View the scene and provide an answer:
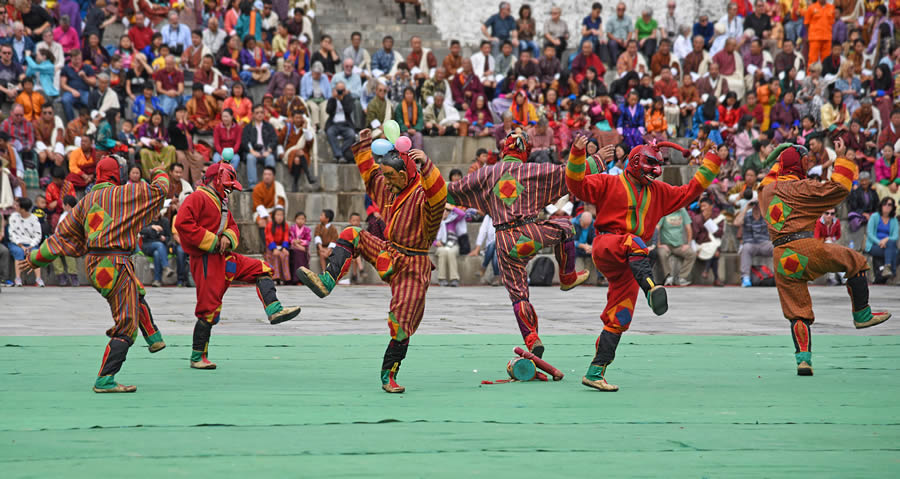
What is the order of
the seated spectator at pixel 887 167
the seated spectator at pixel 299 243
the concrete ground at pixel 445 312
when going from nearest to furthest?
the concrete ground at pixel 445 312 < the seated spectator at pixel 299 243 < the seated spectator at pixel 887 167

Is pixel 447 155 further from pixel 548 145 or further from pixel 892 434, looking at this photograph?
pixel 892 434

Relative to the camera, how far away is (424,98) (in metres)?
20.6

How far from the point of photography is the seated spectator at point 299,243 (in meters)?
18.0

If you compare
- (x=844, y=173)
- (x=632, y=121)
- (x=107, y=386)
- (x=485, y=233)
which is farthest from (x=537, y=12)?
(x=107, y=386)

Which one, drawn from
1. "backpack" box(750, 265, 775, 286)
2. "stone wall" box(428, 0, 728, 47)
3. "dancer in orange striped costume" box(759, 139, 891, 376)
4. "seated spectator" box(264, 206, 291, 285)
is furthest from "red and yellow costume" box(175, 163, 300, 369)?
"stone wall" box(428, 0, 728, 47)

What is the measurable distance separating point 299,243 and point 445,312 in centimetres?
529

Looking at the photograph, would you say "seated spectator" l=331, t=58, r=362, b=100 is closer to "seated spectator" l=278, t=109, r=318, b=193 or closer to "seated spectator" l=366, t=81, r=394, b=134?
"seated spectator" l=366, t=81, r=394, b=134

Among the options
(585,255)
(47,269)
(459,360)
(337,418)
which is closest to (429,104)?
(585,255)

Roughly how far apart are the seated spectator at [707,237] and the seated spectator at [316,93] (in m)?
6.98

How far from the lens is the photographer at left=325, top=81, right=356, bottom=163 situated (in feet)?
64.7

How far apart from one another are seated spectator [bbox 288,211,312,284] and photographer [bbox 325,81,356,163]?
1.96m

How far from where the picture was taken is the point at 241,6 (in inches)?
859

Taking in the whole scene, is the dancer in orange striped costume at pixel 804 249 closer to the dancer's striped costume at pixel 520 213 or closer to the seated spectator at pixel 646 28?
the dancer's striped costume at pixel 520 213

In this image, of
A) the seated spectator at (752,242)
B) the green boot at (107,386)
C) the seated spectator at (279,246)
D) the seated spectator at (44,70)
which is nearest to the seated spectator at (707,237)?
the seated spectator at (752,242)
